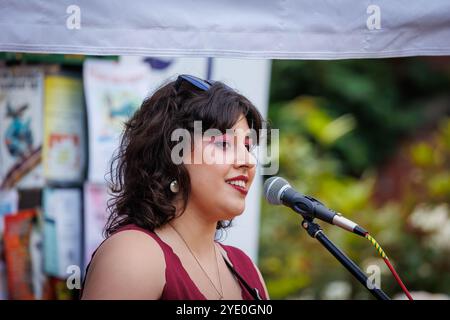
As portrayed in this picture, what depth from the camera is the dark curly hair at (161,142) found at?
7.36 ft

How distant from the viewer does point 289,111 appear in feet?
21.2

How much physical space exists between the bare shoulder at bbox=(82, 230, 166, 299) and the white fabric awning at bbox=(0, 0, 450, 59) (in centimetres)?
64

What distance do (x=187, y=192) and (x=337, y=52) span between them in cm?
72

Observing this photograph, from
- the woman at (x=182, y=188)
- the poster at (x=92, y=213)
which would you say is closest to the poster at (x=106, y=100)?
the poster at (x=92, y=213)

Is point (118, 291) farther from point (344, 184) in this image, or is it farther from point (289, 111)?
point (289, 111)

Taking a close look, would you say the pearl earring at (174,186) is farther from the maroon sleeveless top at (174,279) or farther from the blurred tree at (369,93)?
the blurred tree at (369,93)

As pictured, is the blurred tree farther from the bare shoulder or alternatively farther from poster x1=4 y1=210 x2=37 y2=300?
the bare shoulder

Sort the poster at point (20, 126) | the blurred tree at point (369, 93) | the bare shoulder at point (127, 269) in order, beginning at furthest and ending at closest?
the blurred tree at point (369, 93)
the poster at point (20, 126)
the bare shoulder at point (127, 269)

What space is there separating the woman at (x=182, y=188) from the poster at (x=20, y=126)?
1202 millimetres

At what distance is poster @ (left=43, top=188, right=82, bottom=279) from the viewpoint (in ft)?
11.4

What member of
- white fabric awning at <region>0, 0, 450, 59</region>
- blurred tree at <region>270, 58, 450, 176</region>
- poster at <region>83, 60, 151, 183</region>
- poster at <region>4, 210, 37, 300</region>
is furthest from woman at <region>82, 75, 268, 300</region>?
blurred tree at <region>270, 58, 450, 176</region>

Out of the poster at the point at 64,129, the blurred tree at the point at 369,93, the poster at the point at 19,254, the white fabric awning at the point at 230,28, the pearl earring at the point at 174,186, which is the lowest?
the poster at the point at 19,254

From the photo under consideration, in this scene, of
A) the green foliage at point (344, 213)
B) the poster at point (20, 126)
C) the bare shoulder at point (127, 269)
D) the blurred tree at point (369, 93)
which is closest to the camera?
the bare shoulder at point (127, 269)
